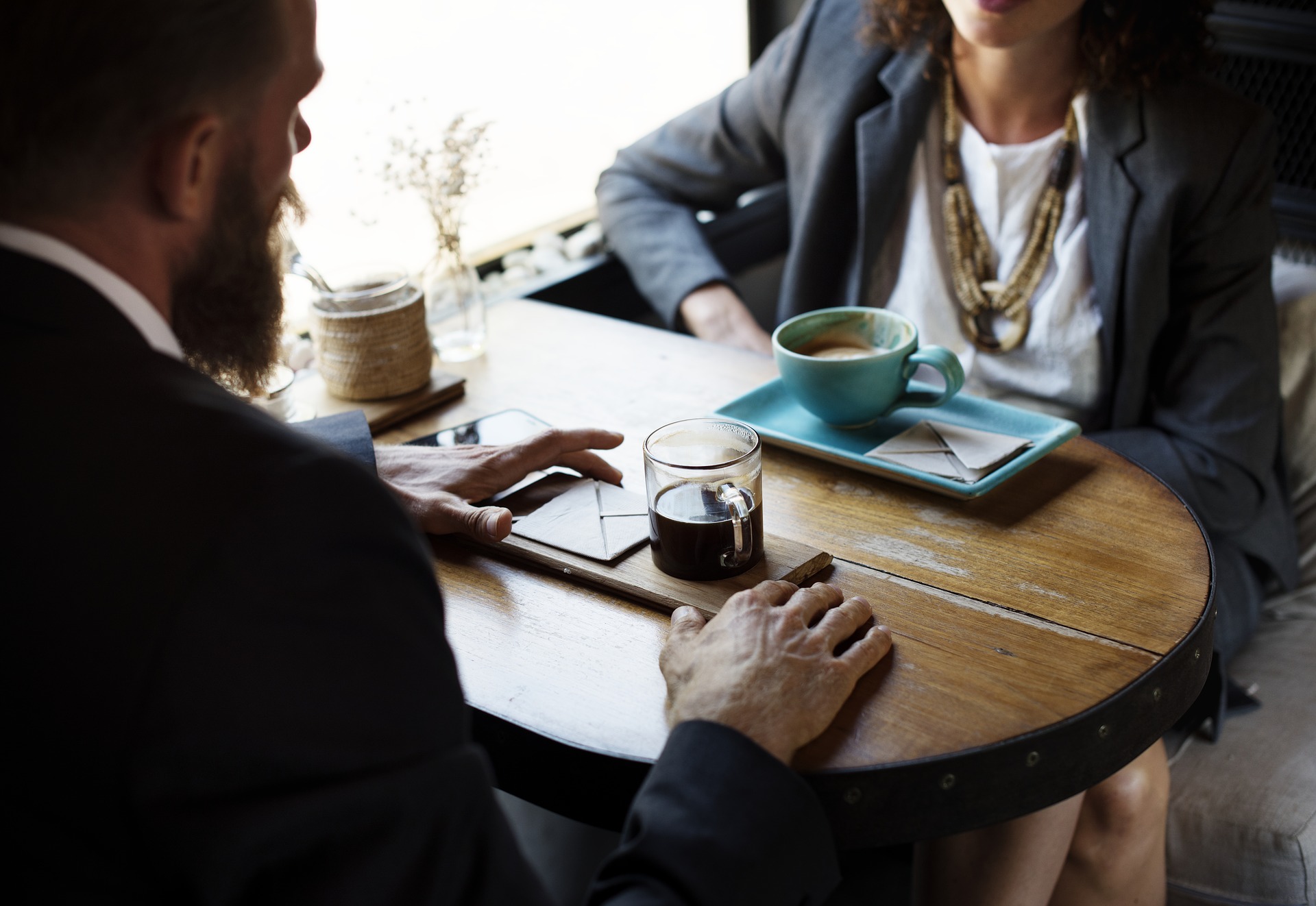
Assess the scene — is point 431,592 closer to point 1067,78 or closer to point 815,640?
point 815,640

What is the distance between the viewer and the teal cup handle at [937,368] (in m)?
1.22

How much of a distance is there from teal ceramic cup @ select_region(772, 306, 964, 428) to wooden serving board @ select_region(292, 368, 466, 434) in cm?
46

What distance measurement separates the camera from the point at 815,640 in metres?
0.86

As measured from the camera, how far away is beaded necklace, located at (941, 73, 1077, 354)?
1715 millimetres

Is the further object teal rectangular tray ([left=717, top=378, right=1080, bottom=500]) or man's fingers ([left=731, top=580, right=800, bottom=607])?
teal rectangular tray ([left=717, top=378, right=1080, bottom=500])

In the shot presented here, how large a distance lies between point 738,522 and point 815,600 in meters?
0.10

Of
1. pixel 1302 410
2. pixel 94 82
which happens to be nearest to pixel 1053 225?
pixel 1302 410

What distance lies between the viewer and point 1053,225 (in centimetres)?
171

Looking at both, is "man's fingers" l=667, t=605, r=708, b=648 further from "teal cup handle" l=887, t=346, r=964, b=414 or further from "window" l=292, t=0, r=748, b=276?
"window" l=292, t=0, r=748, b=276

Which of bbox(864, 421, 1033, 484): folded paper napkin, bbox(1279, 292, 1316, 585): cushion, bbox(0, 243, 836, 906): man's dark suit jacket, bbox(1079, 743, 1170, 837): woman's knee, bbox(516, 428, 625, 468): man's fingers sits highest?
bbox(0, 243, 836, 906): man's dark suit jacket

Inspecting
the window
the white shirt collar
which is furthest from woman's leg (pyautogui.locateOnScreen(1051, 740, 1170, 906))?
the window

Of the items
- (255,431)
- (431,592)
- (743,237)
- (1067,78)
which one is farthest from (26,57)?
Answer: (743,237)

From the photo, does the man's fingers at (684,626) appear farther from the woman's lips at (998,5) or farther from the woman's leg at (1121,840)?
the woman's lips at (998,5)

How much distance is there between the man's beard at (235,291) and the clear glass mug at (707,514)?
13.6 inches
